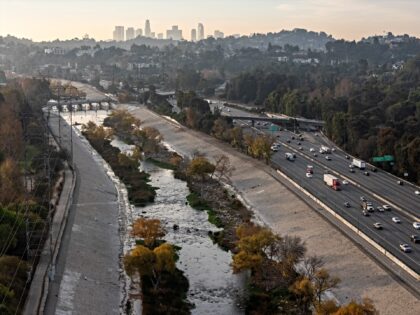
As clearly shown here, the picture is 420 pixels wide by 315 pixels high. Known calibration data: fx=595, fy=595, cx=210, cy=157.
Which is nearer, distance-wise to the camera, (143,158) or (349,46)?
(143,158)

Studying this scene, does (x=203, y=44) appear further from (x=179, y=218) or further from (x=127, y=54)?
(x=179, y=218)

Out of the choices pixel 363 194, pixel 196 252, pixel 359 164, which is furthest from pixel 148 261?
pixel 359 164

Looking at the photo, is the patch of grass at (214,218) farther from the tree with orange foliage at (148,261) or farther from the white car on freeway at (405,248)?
the white car on freeway at (405,248)

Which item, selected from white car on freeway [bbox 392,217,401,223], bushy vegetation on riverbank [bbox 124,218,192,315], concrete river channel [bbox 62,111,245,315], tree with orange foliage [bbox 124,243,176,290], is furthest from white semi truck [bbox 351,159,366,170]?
tree with orange foliage [bbox 124,243,176,290]

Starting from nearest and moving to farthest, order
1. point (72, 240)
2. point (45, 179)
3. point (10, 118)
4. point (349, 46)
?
point (72, 240)
point (45, 179)
point (10, 118)
point (349, 46)

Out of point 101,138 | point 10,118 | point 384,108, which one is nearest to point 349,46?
point 384,108
